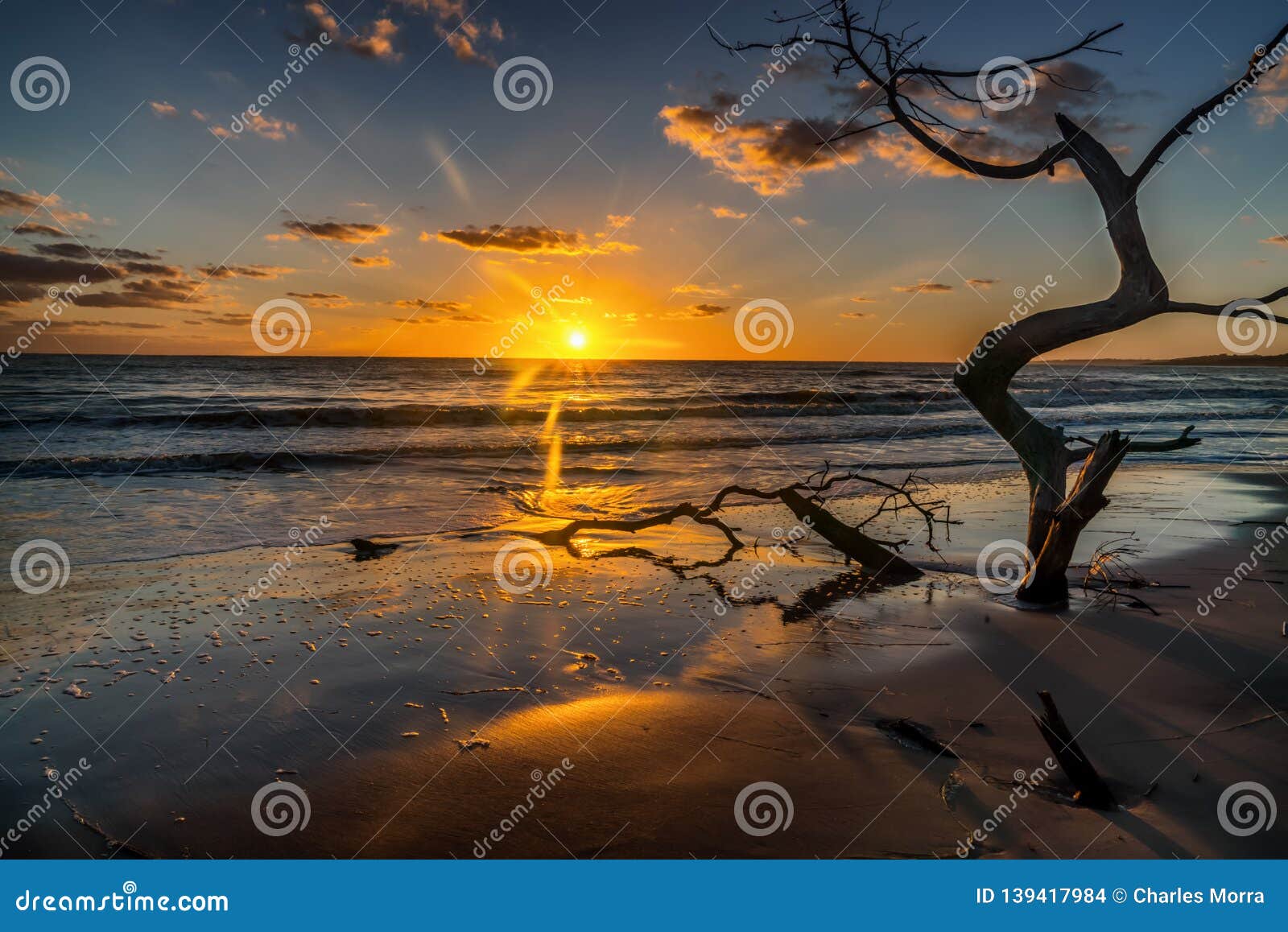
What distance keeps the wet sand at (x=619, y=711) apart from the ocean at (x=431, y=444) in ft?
13.1

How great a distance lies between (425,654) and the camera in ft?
19.1

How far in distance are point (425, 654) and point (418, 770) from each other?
187 centimetres

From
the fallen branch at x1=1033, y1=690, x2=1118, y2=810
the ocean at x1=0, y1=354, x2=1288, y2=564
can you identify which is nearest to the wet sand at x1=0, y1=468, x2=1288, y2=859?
the fallen branch at x1=1033, y1=690, x2=1118, y2=810

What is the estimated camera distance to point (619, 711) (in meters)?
4.80

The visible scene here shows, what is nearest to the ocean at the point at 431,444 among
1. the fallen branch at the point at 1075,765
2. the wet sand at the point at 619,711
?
the wet sand at the point at 619,711

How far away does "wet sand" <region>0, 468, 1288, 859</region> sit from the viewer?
137 inches

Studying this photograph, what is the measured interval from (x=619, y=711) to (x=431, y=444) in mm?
19172

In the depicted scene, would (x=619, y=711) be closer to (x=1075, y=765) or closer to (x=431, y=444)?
(x=1075, y=765)

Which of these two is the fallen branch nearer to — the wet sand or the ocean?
the wet sand

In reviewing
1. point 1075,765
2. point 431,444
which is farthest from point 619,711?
point 431,444

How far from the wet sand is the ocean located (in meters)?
3.98

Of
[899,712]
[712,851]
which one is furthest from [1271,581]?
[712,851]

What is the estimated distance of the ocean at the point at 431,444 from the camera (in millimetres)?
11891

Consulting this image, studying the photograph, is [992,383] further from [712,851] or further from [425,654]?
[425,654]
